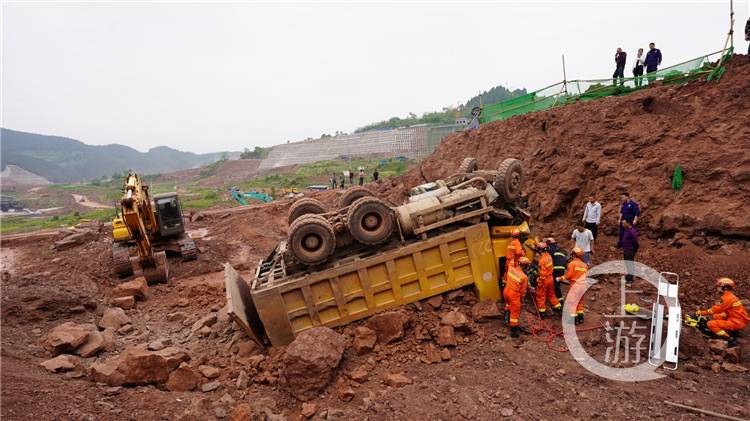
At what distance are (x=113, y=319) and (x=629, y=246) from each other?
932 cm

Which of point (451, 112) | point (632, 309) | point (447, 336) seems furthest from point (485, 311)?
point (451, 112)

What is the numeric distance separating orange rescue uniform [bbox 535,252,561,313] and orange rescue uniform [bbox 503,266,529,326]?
1.50 feet

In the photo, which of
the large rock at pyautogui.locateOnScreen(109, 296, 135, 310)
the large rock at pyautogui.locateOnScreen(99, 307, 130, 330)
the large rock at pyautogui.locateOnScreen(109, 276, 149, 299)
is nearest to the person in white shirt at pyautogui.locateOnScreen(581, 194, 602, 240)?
the large rock at pyautogui.locateOnScreen(99, 307, 130, 330)

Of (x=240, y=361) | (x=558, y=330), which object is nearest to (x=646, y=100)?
(x=558, y=330)

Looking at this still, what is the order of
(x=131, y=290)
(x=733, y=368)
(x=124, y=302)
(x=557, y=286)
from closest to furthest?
(x=733, y=368) → (x=557, y=286) → (x=124, y=302) → (x=131, y=290)

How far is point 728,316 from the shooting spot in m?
4.63

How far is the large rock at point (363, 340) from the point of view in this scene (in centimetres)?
511

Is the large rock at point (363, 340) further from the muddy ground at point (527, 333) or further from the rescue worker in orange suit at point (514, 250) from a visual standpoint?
the rescue worker in orange suit at point (514, 250)

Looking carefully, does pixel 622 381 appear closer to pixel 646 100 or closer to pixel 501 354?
pixel 501 354

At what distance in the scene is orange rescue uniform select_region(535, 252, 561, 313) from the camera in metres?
5.45

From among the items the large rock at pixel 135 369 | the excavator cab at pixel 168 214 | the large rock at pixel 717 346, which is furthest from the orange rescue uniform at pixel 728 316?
the excavator cab at pixel 168 214

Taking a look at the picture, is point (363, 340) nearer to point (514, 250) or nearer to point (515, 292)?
point (515, 292)

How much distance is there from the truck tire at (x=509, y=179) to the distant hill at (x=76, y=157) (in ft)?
386

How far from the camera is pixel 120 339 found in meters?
6.40
